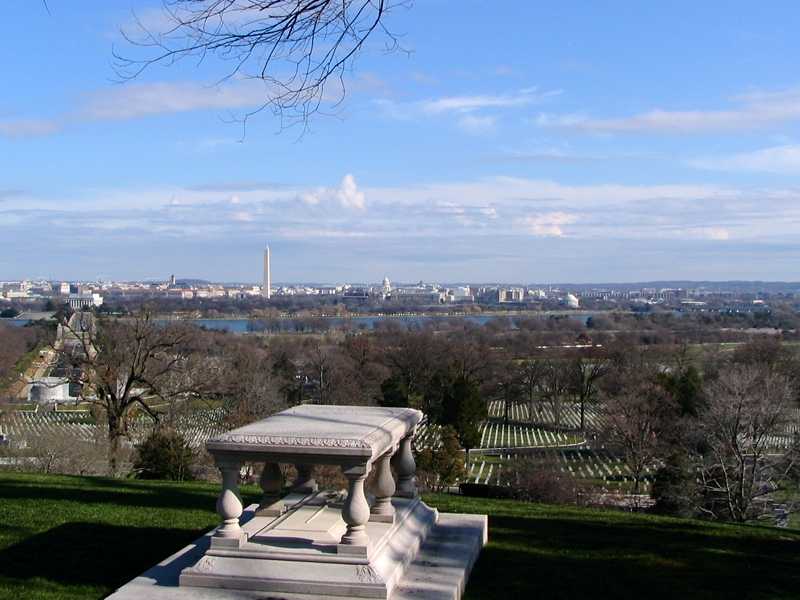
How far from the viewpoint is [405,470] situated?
26.1 feet

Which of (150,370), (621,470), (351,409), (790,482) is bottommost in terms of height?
(621,470)

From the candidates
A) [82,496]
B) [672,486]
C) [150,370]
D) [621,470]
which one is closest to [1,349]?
[150,370]

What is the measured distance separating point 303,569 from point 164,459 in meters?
12.7

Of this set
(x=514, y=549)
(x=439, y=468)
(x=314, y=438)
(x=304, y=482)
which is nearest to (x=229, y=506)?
(x=314, y=438)

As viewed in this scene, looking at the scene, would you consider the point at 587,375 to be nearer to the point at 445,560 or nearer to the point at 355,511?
the point at 445,560

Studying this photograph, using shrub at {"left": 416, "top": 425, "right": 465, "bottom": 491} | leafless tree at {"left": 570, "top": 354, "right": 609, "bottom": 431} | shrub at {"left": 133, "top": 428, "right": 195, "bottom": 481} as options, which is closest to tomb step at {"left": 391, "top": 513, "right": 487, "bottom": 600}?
shrub at {"left": 133, "top": 428, "right": 195, "bottom": 481}

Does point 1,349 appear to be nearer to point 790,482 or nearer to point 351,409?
point 790,482

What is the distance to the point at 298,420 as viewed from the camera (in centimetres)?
704

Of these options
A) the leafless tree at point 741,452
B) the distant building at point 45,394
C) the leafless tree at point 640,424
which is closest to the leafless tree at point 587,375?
the leafless tree at point 640,424

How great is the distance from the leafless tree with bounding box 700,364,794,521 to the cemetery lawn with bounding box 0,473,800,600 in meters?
14.8

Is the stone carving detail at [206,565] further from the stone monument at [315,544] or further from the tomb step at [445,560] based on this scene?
the tomb step at [445,560]

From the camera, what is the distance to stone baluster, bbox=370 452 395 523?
22.2 feet

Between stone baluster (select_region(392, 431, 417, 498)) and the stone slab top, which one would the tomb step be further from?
the stone slab top

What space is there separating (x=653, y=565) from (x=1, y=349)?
1983 inches
